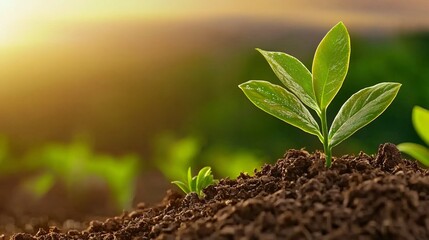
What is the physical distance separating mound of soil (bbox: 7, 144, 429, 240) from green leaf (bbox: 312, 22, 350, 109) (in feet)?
0.42

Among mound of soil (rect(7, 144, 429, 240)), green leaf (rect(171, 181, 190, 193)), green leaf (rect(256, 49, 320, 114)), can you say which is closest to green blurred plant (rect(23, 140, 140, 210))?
green leaf (rect(171, 181, 190, 193))

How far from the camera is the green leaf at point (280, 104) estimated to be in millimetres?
1354

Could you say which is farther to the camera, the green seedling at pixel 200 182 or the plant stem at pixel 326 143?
the green seedling at pixel 200 182

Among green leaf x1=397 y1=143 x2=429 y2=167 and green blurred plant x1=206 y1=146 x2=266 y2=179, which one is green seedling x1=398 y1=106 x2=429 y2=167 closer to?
green leaf x1=397 y1=143 x2=429 y2=167

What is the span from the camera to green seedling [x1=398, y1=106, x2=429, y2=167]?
63.2 inches

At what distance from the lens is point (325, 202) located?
112 cm

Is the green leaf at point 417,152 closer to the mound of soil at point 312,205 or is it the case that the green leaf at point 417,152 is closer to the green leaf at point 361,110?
the mound of soil at point 312,205

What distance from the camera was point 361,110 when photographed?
4.42ft

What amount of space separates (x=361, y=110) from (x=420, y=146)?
381mm

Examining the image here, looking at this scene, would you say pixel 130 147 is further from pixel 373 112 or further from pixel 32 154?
pixel 373 112

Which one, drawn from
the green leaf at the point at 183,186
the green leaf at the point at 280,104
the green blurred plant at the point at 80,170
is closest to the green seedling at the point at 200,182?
the green leaf at the point at 183,186

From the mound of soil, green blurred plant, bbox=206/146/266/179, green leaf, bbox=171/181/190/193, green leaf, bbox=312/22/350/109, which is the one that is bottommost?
the mound of soil

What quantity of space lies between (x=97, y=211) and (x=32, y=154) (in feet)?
1.52

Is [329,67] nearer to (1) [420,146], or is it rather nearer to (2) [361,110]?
(2) [361,110]
